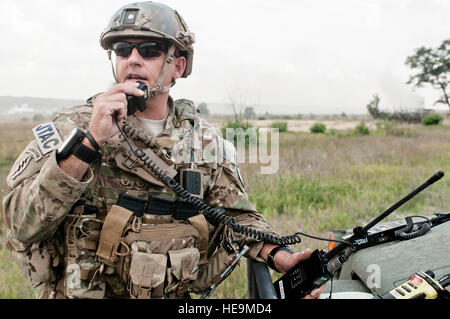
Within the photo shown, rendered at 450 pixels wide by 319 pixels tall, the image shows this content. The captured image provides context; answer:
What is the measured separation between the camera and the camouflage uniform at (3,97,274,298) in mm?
1817

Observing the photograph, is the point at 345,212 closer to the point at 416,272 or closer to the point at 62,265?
the point at 416,272

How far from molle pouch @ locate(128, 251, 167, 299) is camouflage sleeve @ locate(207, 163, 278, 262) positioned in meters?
0.59

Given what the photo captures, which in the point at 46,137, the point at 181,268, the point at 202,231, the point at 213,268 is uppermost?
the point at 46,137

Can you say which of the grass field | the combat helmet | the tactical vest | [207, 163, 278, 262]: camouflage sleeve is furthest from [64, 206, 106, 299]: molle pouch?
the grass field

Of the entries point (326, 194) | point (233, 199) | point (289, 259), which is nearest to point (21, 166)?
point (233, 199)

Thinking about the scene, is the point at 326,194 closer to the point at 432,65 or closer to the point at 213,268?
the point at 213,268

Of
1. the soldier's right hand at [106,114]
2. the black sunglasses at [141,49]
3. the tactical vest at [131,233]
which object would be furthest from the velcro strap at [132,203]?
the black sunglasses at [141,49]

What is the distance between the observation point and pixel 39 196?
69.9 inches

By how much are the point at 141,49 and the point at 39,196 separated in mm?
1058

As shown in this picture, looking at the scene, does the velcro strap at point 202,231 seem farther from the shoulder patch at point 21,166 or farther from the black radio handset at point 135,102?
the shoulder patch at point 21,166

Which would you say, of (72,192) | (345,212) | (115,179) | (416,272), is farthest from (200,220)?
(345,212)

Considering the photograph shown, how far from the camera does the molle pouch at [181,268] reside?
6.81 ft

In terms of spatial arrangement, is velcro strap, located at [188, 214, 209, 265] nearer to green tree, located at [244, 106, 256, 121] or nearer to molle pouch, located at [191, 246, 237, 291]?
molle pouch, located at [191, 246, 237, 291]
